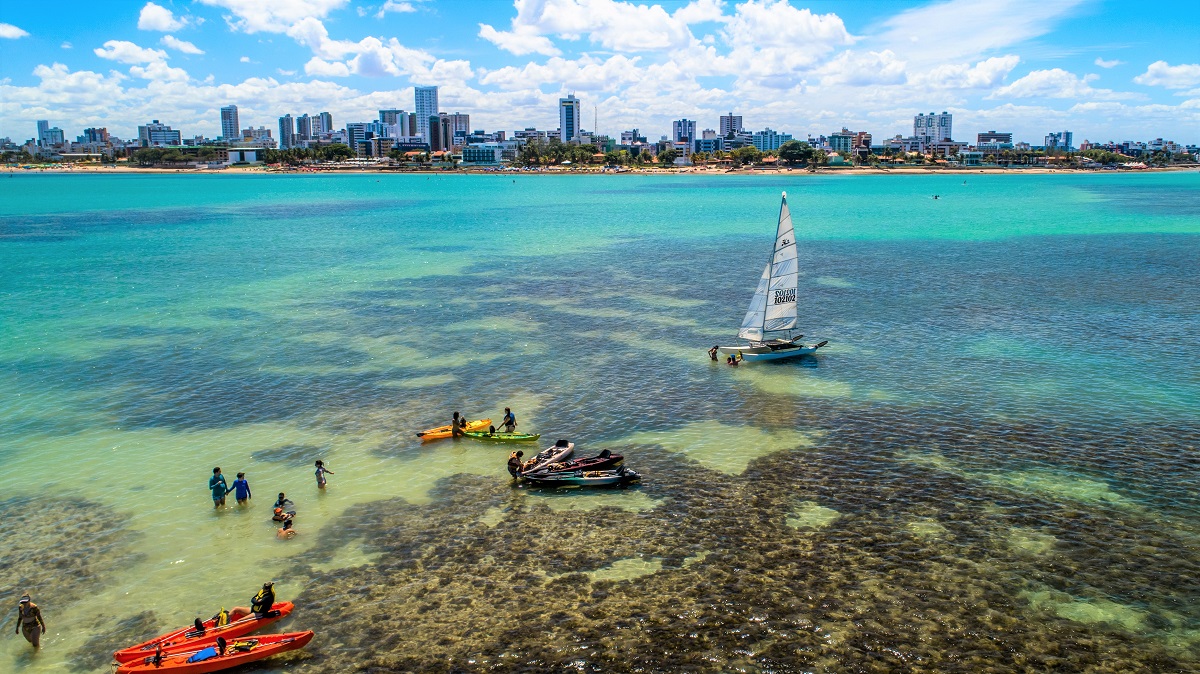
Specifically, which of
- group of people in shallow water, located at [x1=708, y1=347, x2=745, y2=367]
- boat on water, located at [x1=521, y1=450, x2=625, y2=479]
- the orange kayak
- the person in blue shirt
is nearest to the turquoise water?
the orange kayak

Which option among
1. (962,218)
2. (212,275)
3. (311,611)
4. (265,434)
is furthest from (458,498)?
(962,218)

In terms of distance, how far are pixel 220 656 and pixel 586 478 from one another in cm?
1707

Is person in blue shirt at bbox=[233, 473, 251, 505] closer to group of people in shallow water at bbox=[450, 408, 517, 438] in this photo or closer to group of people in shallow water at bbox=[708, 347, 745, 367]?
group of people in shallow water at bbox=[450, 408, 517, 438]

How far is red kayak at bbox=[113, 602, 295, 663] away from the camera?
24625 millimetres

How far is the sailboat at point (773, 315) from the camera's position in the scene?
56906 mm

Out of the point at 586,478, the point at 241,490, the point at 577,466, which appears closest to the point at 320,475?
the point at 241,490

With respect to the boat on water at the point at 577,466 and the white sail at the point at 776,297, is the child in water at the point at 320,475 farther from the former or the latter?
the white sail at the point at 776,297

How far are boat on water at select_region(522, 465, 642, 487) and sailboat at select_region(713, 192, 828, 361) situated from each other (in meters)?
22.6

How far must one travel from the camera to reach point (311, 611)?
1086 inches

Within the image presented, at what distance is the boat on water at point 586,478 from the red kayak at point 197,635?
44.1 feet

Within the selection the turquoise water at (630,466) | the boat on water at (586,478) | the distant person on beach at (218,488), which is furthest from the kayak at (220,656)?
the boat on water at (586,478)

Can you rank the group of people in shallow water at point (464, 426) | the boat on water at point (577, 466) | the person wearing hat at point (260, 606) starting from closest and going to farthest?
the person wearing hat at point (260, 606) → the boat on water at point (577, 466) → the group of people in shallow water at point (464, 426)

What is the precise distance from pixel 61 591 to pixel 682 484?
25314 millimetres

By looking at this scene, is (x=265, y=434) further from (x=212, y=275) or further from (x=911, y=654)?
(x=212, y=275)
